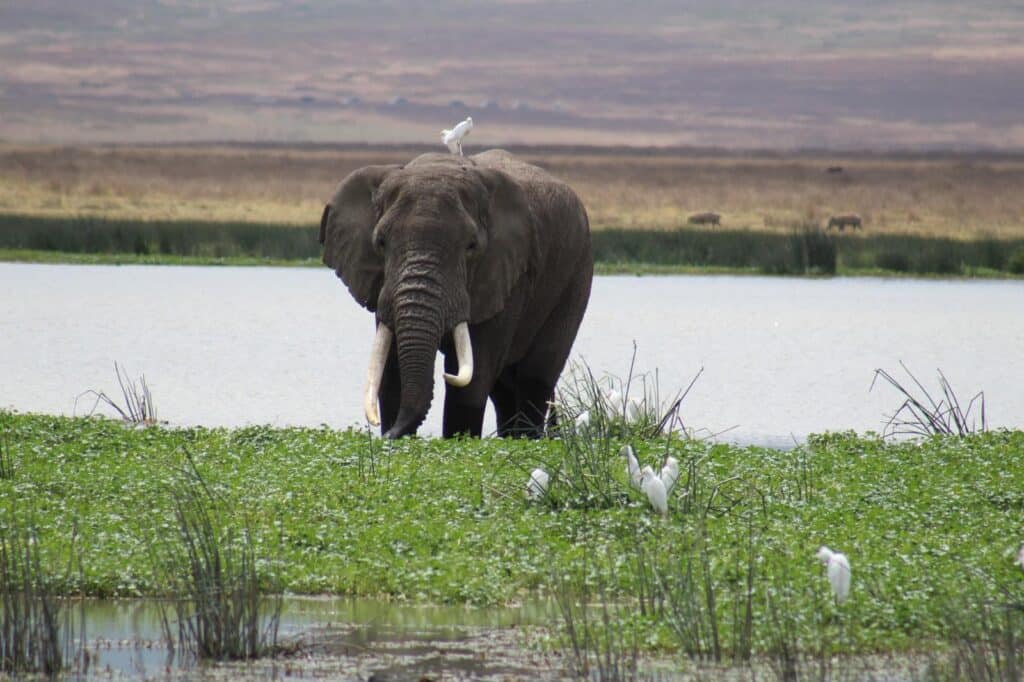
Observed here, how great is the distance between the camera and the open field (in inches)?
2643

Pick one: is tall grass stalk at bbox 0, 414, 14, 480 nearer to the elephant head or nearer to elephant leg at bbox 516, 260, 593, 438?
the elephant head

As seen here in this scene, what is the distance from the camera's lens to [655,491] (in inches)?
385

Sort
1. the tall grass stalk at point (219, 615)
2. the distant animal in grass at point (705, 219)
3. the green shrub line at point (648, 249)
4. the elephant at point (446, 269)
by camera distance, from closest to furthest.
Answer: the tall grass stalk at point (219, 615), the elephant at point (446, 269), the green shrub line at point (648, 249), the distant animal in grass at point (705, 219)

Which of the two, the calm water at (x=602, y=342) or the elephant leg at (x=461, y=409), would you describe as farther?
the calm water at (x=602, y=342)

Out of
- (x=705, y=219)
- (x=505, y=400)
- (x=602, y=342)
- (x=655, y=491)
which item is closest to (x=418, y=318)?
(x=655, y=491)

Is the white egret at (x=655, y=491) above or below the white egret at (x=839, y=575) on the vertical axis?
above

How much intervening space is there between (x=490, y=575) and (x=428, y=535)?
75 centimetres

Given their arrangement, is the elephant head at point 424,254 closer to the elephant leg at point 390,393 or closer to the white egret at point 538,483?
the elephant leg at point 390,393

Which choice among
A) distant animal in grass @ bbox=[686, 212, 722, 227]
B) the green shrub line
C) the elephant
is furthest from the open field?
the elephant

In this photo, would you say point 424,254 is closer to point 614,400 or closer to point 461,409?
point 461,409

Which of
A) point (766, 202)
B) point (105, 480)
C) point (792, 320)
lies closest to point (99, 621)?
point (105, 480)

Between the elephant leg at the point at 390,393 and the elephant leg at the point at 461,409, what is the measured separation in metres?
0.36

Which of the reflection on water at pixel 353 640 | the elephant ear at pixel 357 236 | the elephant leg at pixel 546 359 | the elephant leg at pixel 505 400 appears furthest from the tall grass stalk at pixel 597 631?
the elephant leg at pixel 505 400

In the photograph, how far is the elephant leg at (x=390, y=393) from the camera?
42.6 feet
